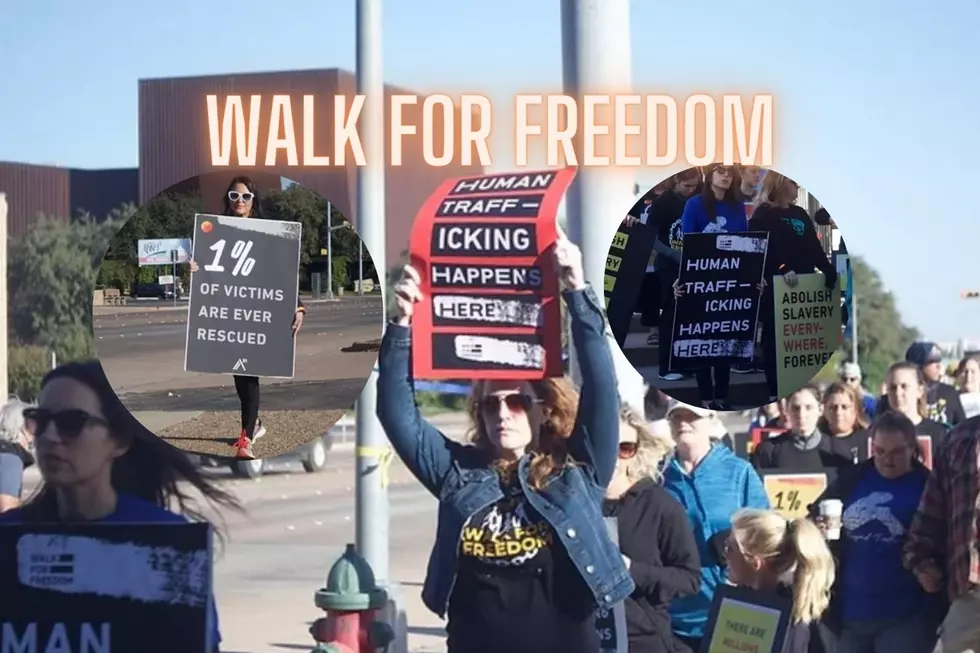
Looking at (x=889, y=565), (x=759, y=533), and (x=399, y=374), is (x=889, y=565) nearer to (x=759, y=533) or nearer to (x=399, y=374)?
(x=759, y=533)

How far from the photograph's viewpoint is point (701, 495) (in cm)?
546

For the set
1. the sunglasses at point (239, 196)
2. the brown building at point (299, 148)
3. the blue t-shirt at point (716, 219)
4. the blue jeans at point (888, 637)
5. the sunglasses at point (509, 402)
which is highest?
the brown building at point (299, 148)

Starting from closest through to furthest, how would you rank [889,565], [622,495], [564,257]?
[564,257] → [622,495] → [889,565]

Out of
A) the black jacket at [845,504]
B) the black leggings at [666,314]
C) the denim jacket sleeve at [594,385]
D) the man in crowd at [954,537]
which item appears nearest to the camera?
the denim jacket sleeve at [594,385]

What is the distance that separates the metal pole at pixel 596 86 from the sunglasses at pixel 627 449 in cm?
30

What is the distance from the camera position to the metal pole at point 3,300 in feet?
18.4

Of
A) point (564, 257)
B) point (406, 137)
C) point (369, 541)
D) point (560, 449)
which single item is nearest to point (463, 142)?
point (406, 137)

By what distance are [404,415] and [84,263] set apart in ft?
5.29

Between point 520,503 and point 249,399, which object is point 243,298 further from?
point 520,503

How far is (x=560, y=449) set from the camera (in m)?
5.00

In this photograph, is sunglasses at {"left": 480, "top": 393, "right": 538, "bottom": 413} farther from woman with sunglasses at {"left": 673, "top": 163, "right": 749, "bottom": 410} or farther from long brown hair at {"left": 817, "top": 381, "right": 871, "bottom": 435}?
long brown hair at {"left": 817, "top": 381, "right": 871, "bottom": 435}

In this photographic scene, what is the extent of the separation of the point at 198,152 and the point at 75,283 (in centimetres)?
91

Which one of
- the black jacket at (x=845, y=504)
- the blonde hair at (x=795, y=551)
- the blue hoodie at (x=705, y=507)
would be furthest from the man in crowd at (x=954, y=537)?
the blue hoodie at (x=705, y=507)

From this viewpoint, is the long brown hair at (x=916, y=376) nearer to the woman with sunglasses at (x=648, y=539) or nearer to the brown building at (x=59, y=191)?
the woman with sunglasses at (x=648, y=539)
